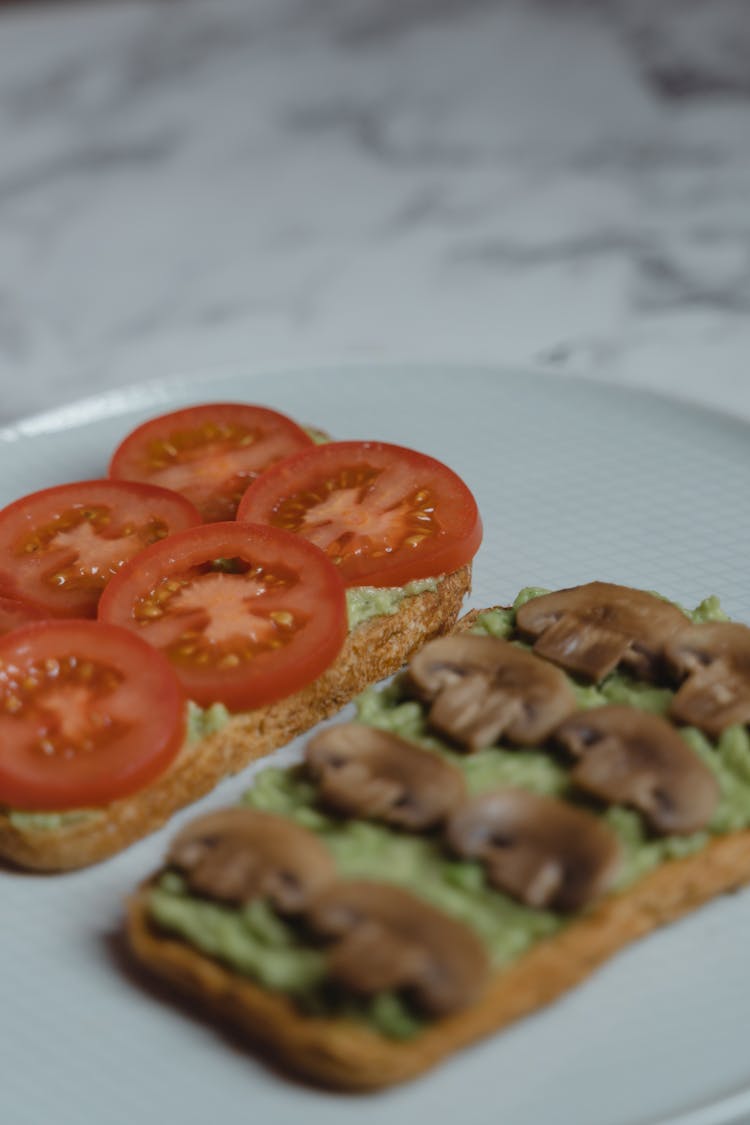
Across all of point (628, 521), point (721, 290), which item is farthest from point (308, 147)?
point (628, 521)

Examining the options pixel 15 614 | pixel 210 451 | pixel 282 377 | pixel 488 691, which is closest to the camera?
pixel 488 691

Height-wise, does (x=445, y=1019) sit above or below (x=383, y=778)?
below

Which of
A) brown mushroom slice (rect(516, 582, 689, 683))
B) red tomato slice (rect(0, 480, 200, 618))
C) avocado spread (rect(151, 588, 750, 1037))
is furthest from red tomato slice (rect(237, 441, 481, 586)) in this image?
avocado spread (rect(151, 588, 750, 1037))

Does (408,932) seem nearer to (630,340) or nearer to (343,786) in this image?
(343,786)

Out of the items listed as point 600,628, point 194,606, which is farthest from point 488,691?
point 194,606

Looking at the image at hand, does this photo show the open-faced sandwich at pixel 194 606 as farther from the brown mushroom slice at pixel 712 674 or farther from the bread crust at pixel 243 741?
the brown mushroom slice at pixel 712 674

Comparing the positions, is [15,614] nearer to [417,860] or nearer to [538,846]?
[417,860]
